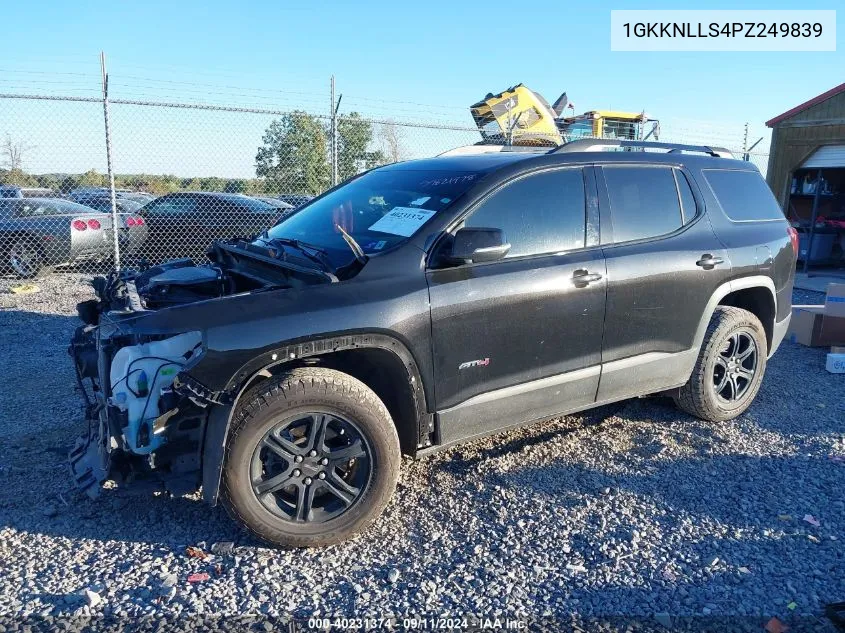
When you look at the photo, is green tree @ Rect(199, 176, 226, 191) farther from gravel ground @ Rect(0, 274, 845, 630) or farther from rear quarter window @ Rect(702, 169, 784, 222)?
rear quarter window @ Rect(702, 169, 784, 222)

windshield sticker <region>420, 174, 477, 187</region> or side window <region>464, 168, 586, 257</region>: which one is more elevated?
windshield sticker <region>420, 174, 477, 187</region>

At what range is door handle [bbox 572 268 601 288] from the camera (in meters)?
3.65

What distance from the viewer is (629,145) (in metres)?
4.57

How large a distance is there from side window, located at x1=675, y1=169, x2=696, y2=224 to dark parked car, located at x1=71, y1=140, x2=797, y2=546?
15mm

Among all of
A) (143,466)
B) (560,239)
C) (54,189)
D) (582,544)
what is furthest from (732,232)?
(54,189)

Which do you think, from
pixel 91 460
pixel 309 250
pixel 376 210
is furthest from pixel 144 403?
pixel 376 210

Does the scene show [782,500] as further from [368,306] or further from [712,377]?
[368,306]

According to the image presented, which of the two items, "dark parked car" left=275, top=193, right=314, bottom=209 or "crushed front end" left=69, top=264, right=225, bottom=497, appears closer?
"crushed front end" left=69, top=264, right=225, bottom=497

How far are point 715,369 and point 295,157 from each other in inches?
324

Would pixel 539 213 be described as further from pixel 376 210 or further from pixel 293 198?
pixel 293 198

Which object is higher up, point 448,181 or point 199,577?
point 448,181

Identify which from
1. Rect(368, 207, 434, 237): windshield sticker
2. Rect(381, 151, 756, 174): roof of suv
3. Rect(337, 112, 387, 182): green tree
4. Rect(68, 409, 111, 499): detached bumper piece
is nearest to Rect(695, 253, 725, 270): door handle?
Rect(381, 151, 756, 174): roof of suv

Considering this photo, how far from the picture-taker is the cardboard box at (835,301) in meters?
6.69

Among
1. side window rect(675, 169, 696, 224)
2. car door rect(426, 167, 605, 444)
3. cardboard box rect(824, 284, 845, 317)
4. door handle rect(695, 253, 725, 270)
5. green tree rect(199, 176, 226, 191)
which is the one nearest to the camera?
car door rect(426, 167, 605, 444)
